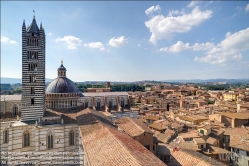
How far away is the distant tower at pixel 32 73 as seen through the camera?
24.5 m

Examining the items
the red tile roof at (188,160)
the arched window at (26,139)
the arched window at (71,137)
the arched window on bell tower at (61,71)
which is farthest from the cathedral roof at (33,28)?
the red tile roof at (188,160)

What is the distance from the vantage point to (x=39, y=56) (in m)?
25.2

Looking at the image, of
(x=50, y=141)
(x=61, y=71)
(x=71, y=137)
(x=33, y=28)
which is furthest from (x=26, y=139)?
(x=33, y=28)

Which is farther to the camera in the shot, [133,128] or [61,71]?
[61,71]

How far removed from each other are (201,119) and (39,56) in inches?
1325

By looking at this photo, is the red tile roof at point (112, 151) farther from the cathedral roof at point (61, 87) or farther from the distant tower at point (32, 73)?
the cathedral roof at point (61, 87)

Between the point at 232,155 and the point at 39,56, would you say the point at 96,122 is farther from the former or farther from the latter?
the point at 232,155

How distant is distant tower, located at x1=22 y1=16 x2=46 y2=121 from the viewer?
24516 mm

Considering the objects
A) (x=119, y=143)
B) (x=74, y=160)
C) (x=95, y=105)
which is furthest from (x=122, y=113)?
(x=119, y=143)

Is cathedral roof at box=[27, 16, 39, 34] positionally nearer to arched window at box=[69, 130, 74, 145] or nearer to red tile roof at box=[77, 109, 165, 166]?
arched window at box=[69, 130, 74, 145]

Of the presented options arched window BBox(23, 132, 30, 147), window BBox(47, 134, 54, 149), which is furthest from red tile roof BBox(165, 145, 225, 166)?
arched window BBox(23, 132, 30, 147)

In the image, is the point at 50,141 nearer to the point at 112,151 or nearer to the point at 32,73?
the point at 32,73

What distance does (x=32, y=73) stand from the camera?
2500 centimetres

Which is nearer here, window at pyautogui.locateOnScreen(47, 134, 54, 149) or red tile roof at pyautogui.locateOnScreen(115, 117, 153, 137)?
red tile roof at pyautogui.locateOnScreen(115, 117, 153, 137)
